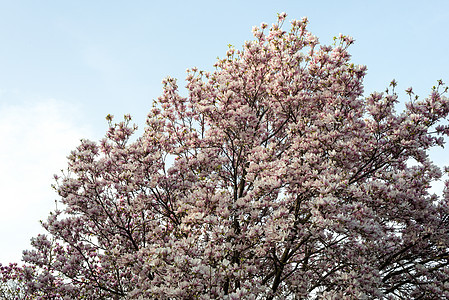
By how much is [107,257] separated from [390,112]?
9592 millimetres

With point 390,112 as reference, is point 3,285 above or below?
below

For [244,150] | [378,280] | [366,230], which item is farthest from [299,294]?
[244,150]

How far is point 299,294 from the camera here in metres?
10.3

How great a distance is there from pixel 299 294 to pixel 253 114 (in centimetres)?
550

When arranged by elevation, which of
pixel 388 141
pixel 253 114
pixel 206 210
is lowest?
pixel 206 210

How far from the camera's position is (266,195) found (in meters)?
10.1

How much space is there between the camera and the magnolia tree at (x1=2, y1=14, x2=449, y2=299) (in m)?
9.11

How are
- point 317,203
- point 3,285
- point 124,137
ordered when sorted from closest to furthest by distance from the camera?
point 317,203 < point 124,137 < point 3,285

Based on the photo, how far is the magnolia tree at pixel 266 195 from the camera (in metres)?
9.11

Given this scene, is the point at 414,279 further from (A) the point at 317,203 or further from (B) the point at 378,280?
(A) the point at 317,203

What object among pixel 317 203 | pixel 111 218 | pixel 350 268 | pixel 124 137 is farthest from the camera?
pixel 124 137

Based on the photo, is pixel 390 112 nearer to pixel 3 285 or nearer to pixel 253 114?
pixel 253 114

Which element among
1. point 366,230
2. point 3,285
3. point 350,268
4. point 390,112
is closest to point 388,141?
point 390,112

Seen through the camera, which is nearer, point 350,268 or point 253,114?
point 350,268
